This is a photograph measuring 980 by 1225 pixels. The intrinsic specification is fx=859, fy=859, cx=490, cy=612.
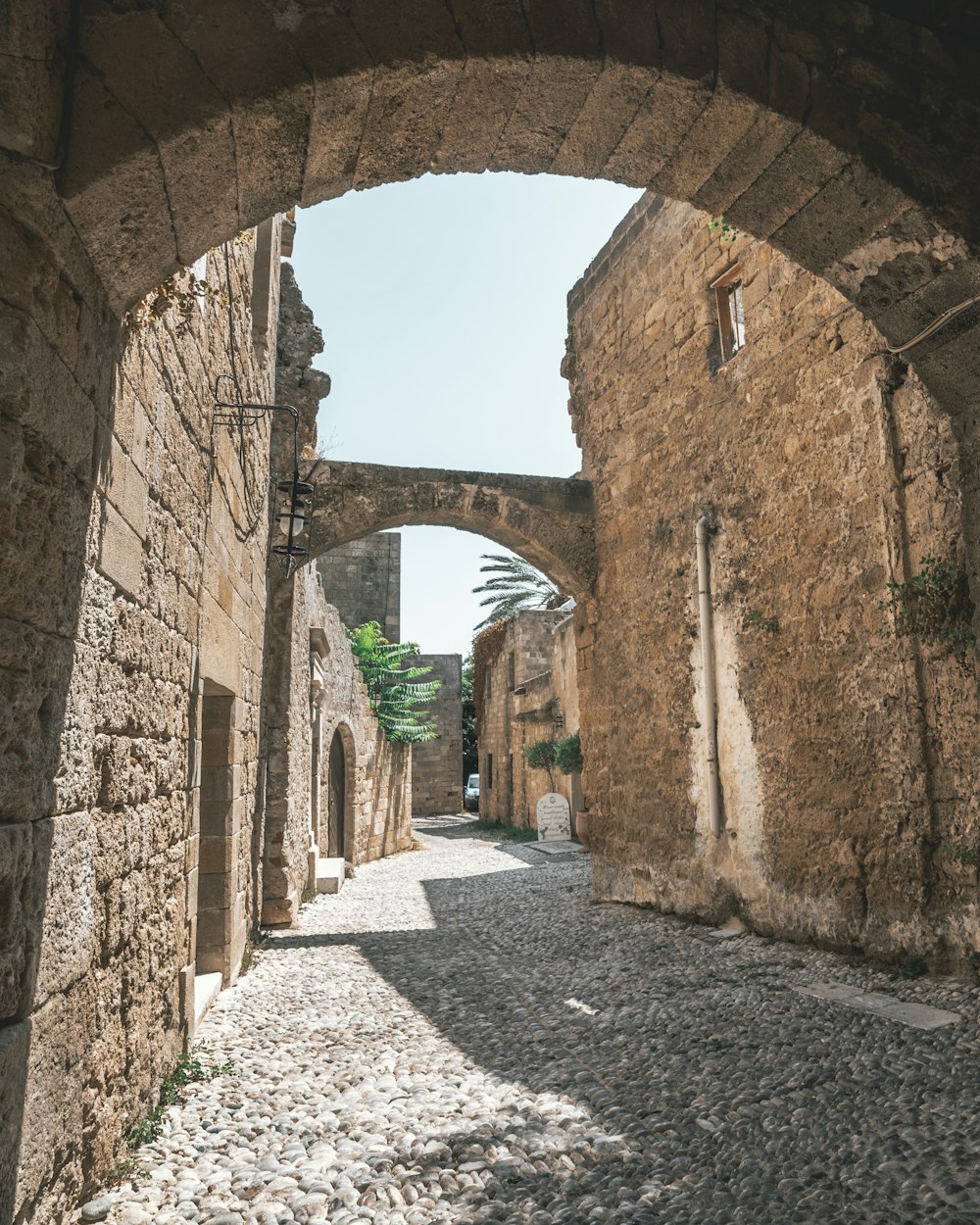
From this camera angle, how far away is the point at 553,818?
12977mm

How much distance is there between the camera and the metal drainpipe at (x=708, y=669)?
5742 millimetres

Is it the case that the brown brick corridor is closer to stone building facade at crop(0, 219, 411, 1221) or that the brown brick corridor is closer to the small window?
stone building facade at crop(0, 219, 411, 1221)

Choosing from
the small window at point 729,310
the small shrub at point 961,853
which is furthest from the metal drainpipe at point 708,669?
the small shrub at point 961,853

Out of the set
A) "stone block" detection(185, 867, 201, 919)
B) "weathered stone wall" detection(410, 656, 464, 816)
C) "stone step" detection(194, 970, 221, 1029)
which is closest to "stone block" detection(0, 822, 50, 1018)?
"stone block" detection(185, 867, 201, 919)

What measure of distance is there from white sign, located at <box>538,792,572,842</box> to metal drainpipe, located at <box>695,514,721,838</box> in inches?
289

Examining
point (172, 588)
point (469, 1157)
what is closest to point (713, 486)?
point (172, 588)

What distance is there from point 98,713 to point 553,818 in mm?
11373

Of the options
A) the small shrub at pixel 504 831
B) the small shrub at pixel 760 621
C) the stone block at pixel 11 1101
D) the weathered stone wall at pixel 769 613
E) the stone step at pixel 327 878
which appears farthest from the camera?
the small shrub at pixel 504 831

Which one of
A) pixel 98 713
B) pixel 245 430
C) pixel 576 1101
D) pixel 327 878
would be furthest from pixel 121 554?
pixel 327 878

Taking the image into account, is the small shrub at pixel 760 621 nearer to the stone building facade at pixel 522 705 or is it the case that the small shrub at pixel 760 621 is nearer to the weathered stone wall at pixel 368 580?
the stone building facade at pixel 522 705

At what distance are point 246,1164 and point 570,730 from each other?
1144cm

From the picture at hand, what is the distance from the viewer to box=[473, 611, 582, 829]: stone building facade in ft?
45.9

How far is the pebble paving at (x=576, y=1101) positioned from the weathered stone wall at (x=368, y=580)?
12885mm

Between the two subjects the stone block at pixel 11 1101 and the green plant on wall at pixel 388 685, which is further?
the green plant on wall at pixel 388 685
